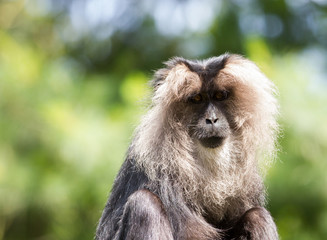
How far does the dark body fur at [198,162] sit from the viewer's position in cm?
551

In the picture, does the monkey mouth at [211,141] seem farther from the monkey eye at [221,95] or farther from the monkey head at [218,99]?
the monkey eye at [221,95]

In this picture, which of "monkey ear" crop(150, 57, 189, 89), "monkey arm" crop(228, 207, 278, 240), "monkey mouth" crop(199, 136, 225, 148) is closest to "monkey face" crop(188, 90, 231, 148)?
"monkey mouth" crop(199, 136, 225, 148)

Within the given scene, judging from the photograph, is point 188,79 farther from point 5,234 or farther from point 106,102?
point 5,234

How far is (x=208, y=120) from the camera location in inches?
222

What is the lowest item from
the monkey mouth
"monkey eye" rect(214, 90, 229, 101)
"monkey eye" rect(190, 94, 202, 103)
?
the monkey mouth

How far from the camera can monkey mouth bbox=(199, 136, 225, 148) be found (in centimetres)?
567

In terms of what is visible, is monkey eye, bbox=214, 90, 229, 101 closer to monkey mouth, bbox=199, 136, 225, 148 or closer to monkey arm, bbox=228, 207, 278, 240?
monkey mouth, bbox=199, 136, 225, 148

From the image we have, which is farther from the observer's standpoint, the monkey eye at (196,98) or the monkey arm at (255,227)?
the monkey eye at (196,98)

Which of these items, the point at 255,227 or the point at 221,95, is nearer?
the point at 255,227

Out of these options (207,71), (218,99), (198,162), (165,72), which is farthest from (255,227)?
(165,72)

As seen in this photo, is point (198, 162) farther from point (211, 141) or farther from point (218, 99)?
point (218, 99)

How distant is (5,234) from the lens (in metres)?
11.4

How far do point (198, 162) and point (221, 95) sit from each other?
0.61 metres

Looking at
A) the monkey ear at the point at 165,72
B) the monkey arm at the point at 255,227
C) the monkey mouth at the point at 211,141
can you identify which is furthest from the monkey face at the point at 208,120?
the monkey arm at the point at 255,227
